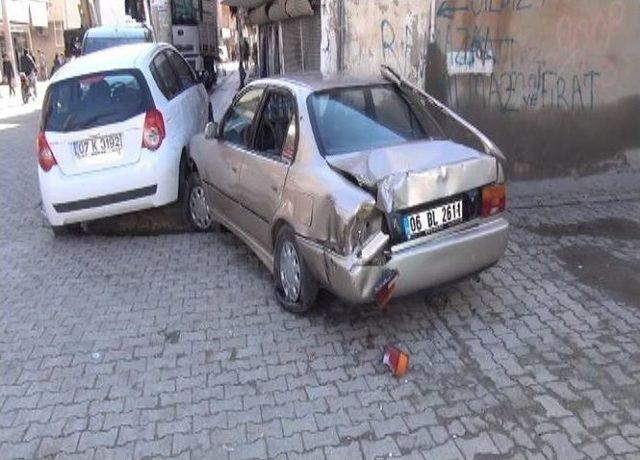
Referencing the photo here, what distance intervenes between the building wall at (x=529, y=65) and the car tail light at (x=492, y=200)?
9.12 ft

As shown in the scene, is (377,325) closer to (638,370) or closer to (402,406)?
(402,406)

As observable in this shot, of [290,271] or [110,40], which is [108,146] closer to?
[290,271]

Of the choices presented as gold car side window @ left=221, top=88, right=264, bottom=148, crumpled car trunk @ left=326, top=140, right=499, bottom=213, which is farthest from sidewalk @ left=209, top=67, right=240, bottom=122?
crumpled car trunk @ left=326, top=140, right=499, bottom=213

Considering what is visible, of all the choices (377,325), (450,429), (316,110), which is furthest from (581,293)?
(316,110)

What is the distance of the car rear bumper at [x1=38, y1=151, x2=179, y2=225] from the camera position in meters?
5.80

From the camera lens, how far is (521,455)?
286 cm

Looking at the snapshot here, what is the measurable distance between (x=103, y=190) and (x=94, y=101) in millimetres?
927

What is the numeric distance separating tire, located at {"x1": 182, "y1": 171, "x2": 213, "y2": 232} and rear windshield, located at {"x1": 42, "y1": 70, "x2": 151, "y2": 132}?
2.84 ft

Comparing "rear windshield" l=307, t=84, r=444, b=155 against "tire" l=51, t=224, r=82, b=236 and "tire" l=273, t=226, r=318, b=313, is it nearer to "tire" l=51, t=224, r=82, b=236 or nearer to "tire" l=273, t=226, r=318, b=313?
"tire" l=273, t=226, r=318, b=313

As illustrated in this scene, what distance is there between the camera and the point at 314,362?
3.73 meters

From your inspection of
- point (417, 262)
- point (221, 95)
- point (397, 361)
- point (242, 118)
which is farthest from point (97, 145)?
point (221, 95)

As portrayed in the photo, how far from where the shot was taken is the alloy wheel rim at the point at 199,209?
238 inches

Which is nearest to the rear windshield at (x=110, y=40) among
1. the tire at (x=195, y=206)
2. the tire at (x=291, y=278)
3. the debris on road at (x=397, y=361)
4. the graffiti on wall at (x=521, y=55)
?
the tire at (x=195, y=206)

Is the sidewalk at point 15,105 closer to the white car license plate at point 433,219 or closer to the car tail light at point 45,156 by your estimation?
the car tail light at point 45,156
